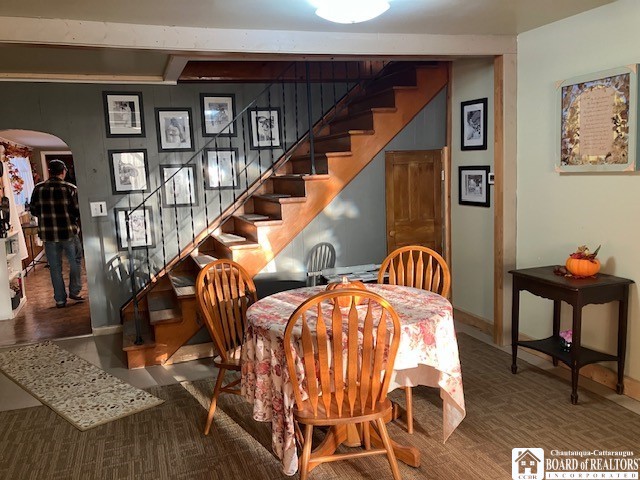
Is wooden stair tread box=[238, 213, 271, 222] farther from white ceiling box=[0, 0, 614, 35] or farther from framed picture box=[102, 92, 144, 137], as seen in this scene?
white ceiling box=[0, 0, 614, 35]

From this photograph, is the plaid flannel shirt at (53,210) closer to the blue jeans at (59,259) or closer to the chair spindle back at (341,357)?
the blue jeans at (59,259)

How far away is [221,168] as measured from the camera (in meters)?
5.49

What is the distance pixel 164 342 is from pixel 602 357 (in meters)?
3.12

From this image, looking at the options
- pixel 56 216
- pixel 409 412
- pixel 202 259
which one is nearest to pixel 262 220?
pixel 202 259

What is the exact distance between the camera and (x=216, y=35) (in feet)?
11.4

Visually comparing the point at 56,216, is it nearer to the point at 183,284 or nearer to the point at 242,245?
the point at 183,284

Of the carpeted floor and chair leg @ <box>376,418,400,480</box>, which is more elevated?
chair leg @ <box>376,418,400,480</box>

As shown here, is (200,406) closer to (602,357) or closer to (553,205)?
(602,357)

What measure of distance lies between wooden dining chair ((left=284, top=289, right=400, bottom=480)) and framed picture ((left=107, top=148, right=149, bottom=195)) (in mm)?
3421

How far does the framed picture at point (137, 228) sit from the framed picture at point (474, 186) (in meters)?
2.99

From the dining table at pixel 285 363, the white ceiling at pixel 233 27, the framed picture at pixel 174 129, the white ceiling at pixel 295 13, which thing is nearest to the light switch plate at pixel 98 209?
the framed picture at pixel 174 129

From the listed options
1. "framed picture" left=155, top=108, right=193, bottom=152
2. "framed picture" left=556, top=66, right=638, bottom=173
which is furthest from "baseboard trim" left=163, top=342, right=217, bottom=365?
"framed picture" left=556, top=66, right=638, bottom=173

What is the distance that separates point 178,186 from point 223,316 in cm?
261

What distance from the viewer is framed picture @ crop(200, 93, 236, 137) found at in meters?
5.35
